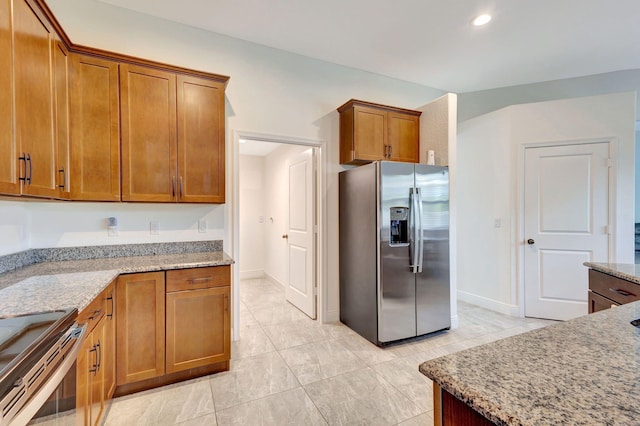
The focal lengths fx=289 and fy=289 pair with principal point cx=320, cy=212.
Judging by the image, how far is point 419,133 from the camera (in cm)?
346

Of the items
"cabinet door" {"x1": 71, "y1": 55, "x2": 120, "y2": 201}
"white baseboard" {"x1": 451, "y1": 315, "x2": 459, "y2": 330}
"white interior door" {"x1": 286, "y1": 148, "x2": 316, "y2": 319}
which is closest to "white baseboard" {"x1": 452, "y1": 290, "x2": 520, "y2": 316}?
"white baseboard" {"x1": 451, "y1": 315, "x2": 459, "y2": 330}

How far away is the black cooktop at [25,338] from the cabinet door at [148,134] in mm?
1279

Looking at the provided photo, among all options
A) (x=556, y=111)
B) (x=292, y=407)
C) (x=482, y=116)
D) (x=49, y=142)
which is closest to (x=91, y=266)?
(x=49, y=142)

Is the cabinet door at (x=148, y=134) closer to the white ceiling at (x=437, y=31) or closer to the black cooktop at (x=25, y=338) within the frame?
the white ceiling at (x=437, y=31)

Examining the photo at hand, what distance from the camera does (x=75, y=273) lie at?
1.83 m

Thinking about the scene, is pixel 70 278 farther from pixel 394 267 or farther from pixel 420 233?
pixel 420 233

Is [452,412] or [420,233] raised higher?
[420,233]

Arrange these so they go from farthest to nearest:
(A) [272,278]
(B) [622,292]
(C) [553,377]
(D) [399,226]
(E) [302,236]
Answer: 1. (A) [272,278]
2. (E) [302,236]
3. (D) [399,226]
4. (B) [622,292]
5. (C) [553,377]

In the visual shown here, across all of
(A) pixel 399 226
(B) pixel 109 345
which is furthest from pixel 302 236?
(B) pixel 109 345

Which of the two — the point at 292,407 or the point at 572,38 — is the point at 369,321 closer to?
the point at 292,407

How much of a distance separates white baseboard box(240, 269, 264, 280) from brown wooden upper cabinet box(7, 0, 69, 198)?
3.69m

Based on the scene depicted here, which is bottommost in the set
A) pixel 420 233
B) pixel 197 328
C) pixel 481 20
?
pixel 197 328

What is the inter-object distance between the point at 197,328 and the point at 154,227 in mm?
999

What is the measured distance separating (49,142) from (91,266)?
858 millimetres
